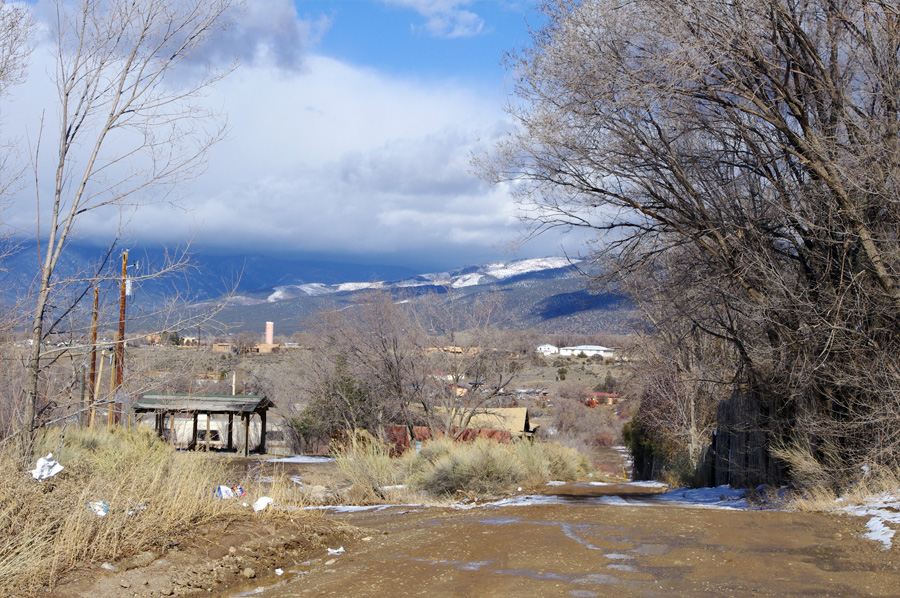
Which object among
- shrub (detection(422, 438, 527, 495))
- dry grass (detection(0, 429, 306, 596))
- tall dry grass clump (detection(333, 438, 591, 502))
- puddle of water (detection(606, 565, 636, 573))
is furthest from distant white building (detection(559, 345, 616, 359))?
puddle of water (detection(606, 565, 636, 573))

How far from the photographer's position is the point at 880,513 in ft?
26.9

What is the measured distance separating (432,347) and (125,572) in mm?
24941

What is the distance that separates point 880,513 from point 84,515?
315 inches

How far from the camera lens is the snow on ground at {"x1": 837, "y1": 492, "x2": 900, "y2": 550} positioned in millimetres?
7184

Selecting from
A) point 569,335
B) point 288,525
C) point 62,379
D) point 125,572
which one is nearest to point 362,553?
point 288,525

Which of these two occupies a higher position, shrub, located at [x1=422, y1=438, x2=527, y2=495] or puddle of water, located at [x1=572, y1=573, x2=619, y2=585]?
puddle of water, located at [x1=572, y1=573, x2=619, y2=585]

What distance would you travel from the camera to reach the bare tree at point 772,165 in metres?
10.3

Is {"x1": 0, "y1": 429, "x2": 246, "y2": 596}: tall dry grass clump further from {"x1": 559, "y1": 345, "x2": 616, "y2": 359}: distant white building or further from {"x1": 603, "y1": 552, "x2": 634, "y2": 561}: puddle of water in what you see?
{"x1": 559, "y1": 345, "x2": 616, "y2": 359}: distant white building

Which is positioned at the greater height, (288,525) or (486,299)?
(486,299)

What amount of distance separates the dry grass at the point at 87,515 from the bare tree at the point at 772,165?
7.50 m

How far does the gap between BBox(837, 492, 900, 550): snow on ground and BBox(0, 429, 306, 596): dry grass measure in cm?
608

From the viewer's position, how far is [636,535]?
25.7 feet

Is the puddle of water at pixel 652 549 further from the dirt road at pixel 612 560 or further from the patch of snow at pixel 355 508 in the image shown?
the patch of snow at pixel 355 508

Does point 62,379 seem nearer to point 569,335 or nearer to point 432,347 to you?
point 432,347
